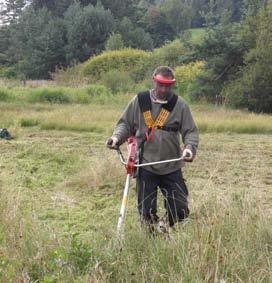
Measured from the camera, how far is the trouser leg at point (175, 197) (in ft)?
15.0

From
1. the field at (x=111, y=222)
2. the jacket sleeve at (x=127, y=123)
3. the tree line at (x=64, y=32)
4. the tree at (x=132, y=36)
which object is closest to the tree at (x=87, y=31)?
the tree line at (x=64, y=32)

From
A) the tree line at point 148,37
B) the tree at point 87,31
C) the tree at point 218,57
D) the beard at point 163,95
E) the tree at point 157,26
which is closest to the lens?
the beard at point 163,95

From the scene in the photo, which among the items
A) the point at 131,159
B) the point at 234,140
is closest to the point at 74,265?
the point at 131,159

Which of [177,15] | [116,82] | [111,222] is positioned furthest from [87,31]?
[111,222]

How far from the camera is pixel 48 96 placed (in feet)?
66.4

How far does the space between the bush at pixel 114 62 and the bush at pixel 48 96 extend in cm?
1002

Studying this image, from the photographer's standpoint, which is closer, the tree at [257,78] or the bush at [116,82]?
the tree at [257,78]

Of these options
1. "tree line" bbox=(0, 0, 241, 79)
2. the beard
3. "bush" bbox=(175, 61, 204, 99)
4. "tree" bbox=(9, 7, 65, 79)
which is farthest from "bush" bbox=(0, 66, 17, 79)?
the beard

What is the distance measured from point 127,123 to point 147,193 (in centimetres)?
62

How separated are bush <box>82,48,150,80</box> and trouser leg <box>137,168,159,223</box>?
25.8 metres

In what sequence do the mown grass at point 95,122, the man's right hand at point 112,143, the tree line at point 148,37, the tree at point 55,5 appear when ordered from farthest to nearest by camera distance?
the tree at point 55,5
the tree line at point 148,37
the mown grass at point 95,122
the man's right hand at point 112,143

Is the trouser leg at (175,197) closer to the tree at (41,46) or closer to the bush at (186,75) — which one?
the bush at (186,75)

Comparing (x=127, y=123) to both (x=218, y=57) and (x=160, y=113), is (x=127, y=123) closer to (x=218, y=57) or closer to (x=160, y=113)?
(x=160, y=113)

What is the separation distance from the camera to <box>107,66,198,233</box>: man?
4422mm
